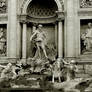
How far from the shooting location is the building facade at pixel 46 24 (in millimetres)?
20688

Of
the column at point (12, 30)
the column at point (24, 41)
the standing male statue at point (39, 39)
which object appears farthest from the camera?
the column at point (24, 41)

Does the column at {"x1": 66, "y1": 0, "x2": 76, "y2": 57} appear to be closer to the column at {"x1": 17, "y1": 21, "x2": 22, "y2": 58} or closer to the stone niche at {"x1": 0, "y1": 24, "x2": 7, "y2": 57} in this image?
the column at {"x1": 17, "y1": 21, "x2": 22, "y2": 58}

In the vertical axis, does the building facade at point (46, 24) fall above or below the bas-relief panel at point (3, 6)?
below

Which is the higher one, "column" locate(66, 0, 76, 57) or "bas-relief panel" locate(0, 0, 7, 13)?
"bas-relief panel" locate(0, 0, 7, 13)

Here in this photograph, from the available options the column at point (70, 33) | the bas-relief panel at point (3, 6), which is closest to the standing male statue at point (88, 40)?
the column at point (70, 33)

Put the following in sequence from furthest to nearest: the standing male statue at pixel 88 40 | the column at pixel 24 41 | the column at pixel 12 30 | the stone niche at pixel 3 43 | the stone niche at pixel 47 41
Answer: the stone niche at pixel 3 43, the stone niche at pixel 47 41, the column at pixel 24 41, the column at pixel 12 30, the standing male statue at pixel 88 40

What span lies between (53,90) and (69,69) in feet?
8.64

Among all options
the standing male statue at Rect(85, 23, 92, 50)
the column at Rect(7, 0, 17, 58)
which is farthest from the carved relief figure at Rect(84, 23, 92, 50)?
the column at Rect(7, 0, 17, 58)

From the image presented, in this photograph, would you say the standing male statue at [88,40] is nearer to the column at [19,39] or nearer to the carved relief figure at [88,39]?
the carved relief figure at [88,39]

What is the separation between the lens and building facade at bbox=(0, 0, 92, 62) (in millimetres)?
20688

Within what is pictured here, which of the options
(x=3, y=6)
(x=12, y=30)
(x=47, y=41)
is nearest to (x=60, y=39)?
(x=47, y=41)

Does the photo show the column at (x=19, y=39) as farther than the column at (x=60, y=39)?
Yes

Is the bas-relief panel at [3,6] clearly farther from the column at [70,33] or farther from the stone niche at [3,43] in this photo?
the column at [70,33]

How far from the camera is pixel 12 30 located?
21656 mm
